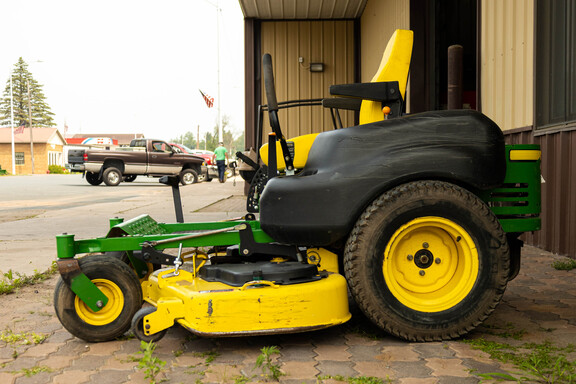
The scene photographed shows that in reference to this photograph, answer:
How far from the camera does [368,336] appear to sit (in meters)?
3.03

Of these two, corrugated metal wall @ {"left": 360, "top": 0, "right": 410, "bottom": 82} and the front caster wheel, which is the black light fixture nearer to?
corrugated metal wall @ {"left": 360, "top": 0, "right": 410, "bottom": 82}

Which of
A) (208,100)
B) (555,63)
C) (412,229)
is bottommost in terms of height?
(412,229)

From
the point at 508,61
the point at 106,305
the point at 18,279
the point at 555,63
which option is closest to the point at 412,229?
the point at 106,305

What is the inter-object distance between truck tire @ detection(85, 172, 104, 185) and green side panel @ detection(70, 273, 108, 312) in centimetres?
2217

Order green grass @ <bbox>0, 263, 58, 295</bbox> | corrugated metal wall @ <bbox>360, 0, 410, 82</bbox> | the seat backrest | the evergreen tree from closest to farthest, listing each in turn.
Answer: the seat backrest → green grass @ <bbox>0, 263, 58, 295</bbox> → corrugated metal wall @ <bbox>360, 0, 410, 82</bbox> → the evergreen tree

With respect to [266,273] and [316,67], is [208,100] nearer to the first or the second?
[316,67]

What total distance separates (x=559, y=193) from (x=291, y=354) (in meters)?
3.51

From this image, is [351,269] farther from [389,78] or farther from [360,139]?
[389,78]

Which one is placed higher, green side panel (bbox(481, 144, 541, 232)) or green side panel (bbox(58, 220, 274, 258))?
green side panel (bbox(481, 144, 541, 232))

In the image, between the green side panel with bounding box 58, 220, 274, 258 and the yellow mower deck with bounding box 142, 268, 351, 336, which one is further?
the green side panel with bounding box 58, 220, 274, 258

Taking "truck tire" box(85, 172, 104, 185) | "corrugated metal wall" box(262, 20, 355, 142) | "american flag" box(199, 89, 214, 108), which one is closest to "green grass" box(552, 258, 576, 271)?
"corrugated metal wall" box(262, 20, 355, 142)

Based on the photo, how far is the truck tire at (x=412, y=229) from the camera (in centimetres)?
285

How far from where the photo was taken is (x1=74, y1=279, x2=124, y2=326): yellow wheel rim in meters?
2.98

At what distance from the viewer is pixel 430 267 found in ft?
9.77
